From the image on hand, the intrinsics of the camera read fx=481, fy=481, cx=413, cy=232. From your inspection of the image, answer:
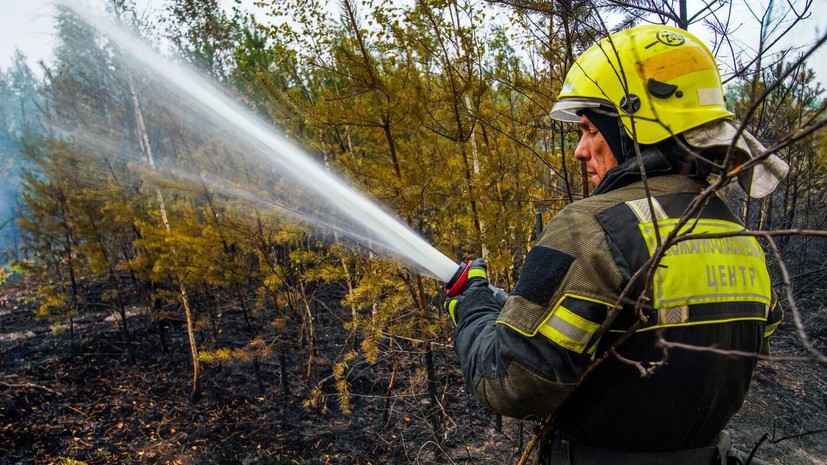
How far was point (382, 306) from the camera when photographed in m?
5.37

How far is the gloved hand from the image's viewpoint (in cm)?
211

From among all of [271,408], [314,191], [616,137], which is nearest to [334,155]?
[314,191]

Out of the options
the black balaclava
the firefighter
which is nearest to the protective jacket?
the firefighter

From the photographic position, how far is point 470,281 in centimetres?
218

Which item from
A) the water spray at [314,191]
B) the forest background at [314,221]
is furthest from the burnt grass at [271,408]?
the water spray at [314,191]

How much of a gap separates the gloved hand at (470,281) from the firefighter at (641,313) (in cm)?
38

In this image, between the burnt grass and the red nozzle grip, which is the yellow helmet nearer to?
the red nozzle grip

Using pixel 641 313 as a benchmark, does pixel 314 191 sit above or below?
below

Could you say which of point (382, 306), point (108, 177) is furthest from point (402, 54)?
point (108, 177)

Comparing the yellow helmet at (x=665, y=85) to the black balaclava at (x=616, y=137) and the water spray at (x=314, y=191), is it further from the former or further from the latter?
the water spray at (x=314, y=191)

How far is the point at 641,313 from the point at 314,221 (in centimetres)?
574

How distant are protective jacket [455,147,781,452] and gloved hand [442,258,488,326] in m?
0.52

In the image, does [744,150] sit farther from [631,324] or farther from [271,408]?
[271,408]

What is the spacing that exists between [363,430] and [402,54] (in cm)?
617
